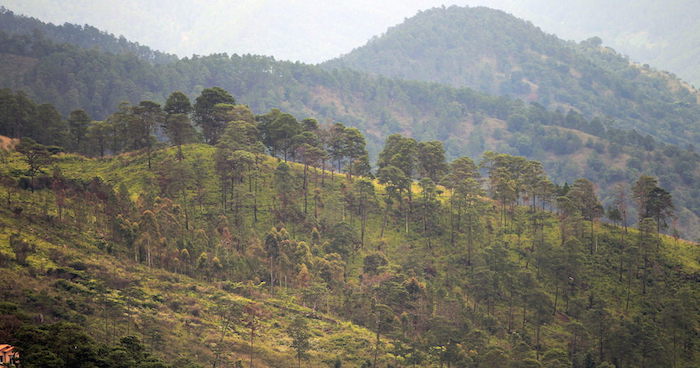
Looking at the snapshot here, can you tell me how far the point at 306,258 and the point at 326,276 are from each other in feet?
9.68

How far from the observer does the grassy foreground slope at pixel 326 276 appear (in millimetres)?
52344

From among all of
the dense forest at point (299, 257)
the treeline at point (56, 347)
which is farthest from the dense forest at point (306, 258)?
the dense forest at point (299, 257)

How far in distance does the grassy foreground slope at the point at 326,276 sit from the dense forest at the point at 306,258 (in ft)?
0.69

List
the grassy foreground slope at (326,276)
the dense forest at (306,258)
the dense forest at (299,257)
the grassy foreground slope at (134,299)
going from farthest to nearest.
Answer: the grassy foreground slope at (326,276)
the dense forest at (306,258)
the dense forest at (299,257)
the grassy foreground slope at (134,299)

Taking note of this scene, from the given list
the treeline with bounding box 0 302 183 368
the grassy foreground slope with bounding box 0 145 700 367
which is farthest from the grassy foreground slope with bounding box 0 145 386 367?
the treeline with bounding box 0 302 183 368

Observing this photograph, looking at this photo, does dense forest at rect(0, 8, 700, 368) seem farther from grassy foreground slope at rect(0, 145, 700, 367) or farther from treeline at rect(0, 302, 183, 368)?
grassy foreground slope at rect(0, 145, 700, 367)

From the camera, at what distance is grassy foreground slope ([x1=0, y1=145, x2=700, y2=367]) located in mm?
52344

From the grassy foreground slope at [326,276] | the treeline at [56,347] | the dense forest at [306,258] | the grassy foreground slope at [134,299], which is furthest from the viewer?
the grassy foreground slope at [326,276]

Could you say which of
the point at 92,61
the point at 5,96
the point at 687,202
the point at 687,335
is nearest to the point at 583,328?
the point at 687,335

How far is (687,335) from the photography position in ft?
194

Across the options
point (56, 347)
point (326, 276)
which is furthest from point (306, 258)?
point (56, 347)

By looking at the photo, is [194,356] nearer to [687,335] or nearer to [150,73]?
[687,335]

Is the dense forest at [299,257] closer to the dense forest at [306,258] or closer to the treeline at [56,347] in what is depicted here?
the treeline at [56,347]

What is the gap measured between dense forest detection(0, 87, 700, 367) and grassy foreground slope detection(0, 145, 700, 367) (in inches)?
8.3
